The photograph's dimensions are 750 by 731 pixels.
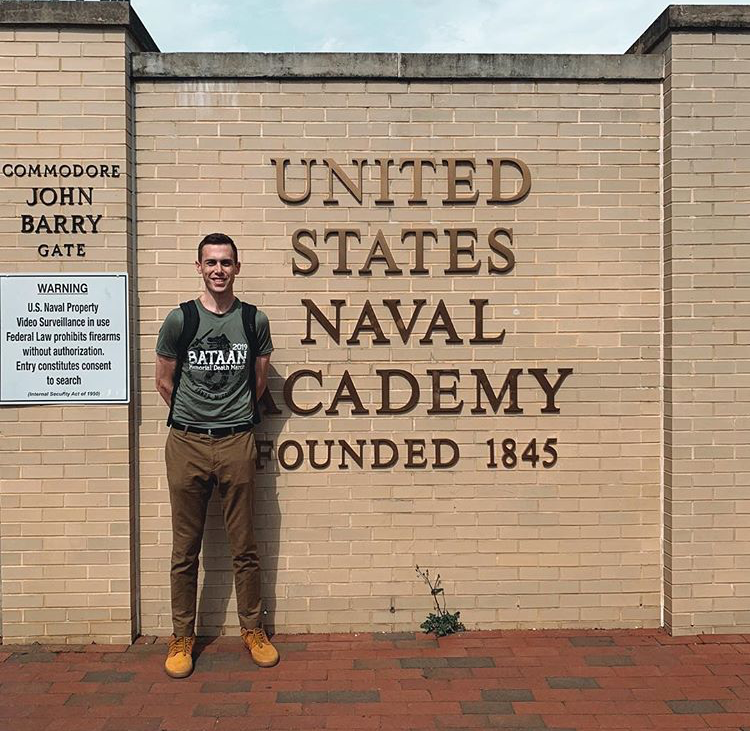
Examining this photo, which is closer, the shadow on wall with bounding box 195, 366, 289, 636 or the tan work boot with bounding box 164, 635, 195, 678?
the tan work boot with bounding box 164, 635, 195, 678

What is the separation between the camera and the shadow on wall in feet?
15.8

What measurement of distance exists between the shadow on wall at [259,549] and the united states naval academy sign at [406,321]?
8 cm

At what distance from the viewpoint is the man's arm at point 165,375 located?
4418 millimetres

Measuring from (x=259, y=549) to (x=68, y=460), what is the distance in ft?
4.29

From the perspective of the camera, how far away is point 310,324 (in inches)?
190

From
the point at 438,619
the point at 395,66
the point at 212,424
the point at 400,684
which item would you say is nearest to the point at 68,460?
the point at 212,424

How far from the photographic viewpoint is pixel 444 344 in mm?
4867

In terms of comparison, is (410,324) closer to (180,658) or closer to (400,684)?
(400,684)

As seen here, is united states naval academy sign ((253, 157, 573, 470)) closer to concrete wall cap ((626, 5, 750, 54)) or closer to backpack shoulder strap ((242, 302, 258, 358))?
backpack shoulder strap ((242, 302, 258, 358))

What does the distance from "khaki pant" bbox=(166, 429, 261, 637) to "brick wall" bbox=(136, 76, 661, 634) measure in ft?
1.06

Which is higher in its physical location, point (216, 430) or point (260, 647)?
point (216, 430)

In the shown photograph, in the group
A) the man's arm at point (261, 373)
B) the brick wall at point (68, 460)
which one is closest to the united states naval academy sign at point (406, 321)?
the man's arm at point (261, 373)

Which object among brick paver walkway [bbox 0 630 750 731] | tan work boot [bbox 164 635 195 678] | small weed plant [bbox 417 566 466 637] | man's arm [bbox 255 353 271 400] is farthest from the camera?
small weed plant [bbox 417 566 466 637]

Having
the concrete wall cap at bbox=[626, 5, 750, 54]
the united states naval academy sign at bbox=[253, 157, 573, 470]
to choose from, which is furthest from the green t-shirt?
the concrete wall cap at bbox=[626, 5, 750, 54]
